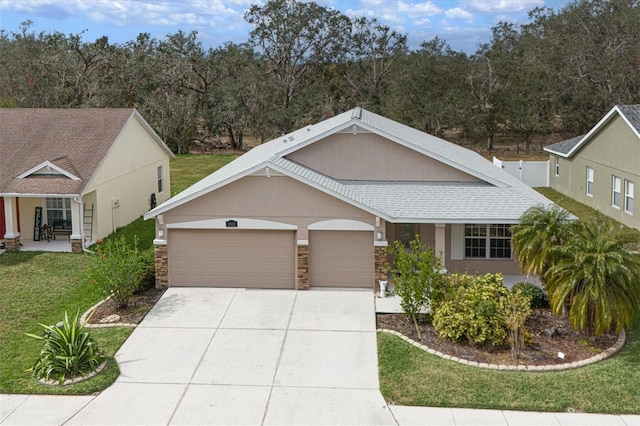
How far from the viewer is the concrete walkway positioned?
10.8 m

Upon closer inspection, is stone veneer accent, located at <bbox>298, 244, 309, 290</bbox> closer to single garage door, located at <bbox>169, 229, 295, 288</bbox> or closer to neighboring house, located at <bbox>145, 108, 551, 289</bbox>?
neighboring house, located at <bbox>145, 108, 551, 289</bbox>

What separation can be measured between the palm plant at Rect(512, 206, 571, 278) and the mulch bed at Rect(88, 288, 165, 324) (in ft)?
29.8

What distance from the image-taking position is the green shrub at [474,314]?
1344cm

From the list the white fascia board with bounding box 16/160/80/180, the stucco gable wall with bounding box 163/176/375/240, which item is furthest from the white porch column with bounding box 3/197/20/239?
the stucco gable wall with bounding box 163/176/375/240

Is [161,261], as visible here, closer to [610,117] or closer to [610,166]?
[610,166]

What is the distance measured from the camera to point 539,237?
49.0 ft

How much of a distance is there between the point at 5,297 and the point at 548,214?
1370 centimetres

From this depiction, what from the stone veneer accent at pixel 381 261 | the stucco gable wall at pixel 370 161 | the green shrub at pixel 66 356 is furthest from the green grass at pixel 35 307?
the stucco gable wall at pixel 370 161

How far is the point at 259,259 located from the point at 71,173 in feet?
28.1

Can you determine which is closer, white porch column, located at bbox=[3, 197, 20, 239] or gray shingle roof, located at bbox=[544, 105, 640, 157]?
white porch column, located at bbox=[3, 197, 20, 239]

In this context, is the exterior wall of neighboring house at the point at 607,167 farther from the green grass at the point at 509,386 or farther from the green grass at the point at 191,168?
the green grass at the point at 191,168

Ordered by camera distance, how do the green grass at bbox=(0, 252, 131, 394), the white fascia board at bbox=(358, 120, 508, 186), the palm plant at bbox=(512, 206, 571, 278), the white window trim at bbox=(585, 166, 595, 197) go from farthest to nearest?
the white window trim at bbox=(585, 166, 595, 197) < the white fascia board at bbox=(358, 120, 508, 186) < the palm plant at bbox=(512, 206, 571, 278) < the green grass at bbox=(0, 252, 131, 394)

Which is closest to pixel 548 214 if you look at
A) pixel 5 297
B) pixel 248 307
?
pixel 248 307

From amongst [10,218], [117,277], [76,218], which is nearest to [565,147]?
[76,218]
